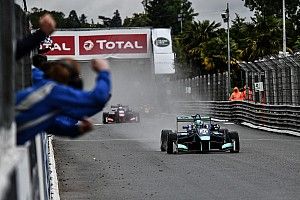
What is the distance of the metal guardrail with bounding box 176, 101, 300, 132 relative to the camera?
104ft

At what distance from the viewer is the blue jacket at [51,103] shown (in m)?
4.97

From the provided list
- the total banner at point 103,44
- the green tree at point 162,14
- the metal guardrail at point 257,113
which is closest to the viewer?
the metal guardrail at point 257,113

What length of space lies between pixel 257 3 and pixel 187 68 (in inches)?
750

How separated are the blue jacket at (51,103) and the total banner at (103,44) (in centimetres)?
3462

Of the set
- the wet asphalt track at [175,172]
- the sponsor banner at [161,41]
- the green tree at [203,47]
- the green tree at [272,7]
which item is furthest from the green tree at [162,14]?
the wet asphalt track at [175,172]

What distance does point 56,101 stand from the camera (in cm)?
496

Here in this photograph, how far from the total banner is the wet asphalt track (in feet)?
45.0

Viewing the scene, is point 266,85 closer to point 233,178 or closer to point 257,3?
point 233,178

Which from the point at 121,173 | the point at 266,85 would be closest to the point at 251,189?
the point at 121,173

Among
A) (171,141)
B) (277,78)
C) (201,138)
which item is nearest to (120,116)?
(277,78)

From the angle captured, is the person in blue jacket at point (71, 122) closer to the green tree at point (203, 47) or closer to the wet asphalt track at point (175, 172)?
the wet asphalt track at point (175, 172)

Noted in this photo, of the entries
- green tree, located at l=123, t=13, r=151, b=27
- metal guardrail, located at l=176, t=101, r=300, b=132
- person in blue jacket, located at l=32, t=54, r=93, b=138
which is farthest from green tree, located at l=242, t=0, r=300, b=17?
person in blue jacket, located at l=32, t=54, r=93, b=138

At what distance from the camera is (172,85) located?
71.7m

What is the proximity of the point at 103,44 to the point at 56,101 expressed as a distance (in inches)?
1418
